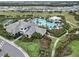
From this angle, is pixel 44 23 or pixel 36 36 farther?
pixel 44 23

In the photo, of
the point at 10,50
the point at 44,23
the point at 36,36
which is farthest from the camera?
the point at 44,23

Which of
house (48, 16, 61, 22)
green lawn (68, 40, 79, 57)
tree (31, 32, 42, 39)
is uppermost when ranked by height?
house (48, 16, 61, 22)

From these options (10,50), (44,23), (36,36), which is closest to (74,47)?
(36,36)

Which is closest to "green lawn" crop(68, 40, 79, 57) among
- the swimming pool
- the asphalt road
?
the swimming pool

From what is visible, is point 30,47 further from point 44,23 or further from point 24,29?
point 44,23

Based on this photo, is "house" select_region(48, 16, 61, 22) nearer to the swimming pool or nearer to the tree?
the swimming pool

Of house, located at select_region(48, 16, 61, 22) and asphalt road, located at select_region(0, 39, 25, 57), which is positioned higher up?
house, located at select_region(48, 16, 61, 22)
